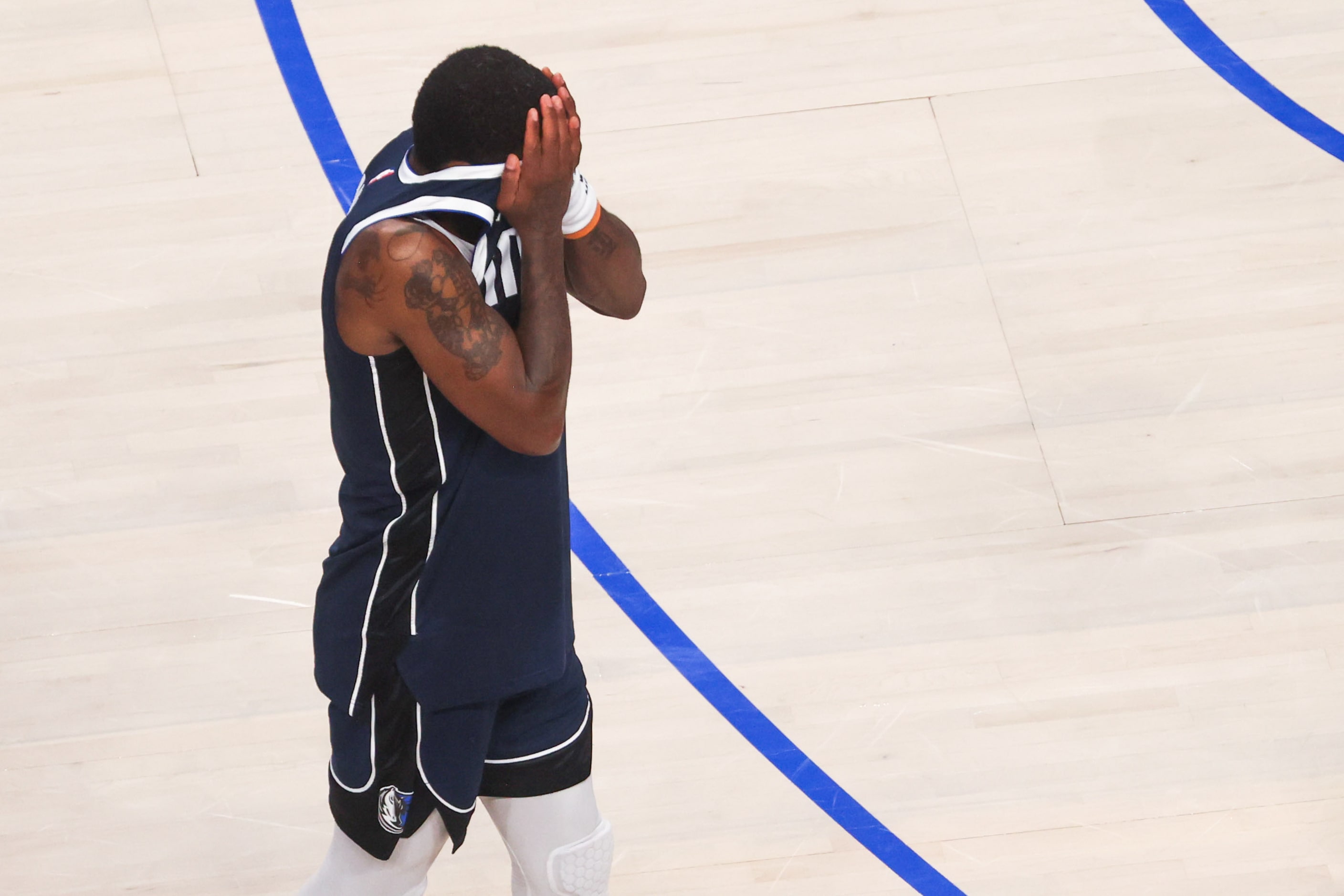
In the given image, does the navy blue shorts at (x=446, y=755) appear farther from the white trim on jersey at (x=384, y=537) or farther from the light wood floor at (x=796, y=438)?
the light wood floor at (x=796, y=438)

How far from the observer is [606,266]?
2.10 metres

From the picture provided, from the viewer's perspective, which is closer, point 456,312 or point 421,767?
point 456,312

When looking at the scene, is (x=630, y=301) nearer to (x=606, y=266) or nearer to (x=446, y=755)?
(x=606, y=266)

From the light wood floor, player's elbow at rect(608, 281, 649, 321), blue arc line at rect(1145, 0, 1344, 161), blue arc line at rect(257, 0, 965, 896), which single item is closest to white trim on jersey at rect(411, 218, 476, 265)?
player's elbow at rect(608, 281, 649, 321)

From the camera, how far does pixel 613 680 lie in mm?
3117

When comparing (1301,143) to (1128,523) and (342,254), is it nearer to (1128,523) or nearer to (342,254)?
(1128,523)

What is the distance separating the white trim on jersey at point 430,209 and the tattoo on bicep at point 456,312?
5 centimetres

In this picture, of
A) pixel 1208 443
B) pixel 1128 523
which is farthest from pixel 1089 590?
pixel 1208 443

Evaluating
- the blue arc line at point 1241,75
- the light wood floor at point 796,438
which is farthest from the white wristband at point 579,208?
the blue arc line at point 1241,75

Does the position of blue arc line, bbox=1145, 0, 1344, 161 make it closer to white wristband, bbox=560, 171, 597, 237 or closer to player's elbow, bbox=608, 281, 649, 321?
player's elbow, bbox=608, 281, 649, 321

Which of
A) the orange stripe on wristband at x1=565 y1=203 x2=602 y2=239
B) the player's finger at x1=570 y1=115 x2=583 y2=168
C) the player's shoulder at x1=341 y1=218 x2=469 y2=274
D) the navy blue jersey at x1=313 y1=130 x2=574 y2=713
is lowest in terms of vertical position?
the navy blue jersey at x1=313 y1=130 x2=574 y2=713

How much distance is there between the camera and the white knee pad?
2289 millimetres

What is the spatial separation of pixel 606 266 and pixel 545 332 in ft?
0.82

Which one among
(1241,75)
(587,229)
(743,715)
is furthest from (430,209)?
(1241,75)
